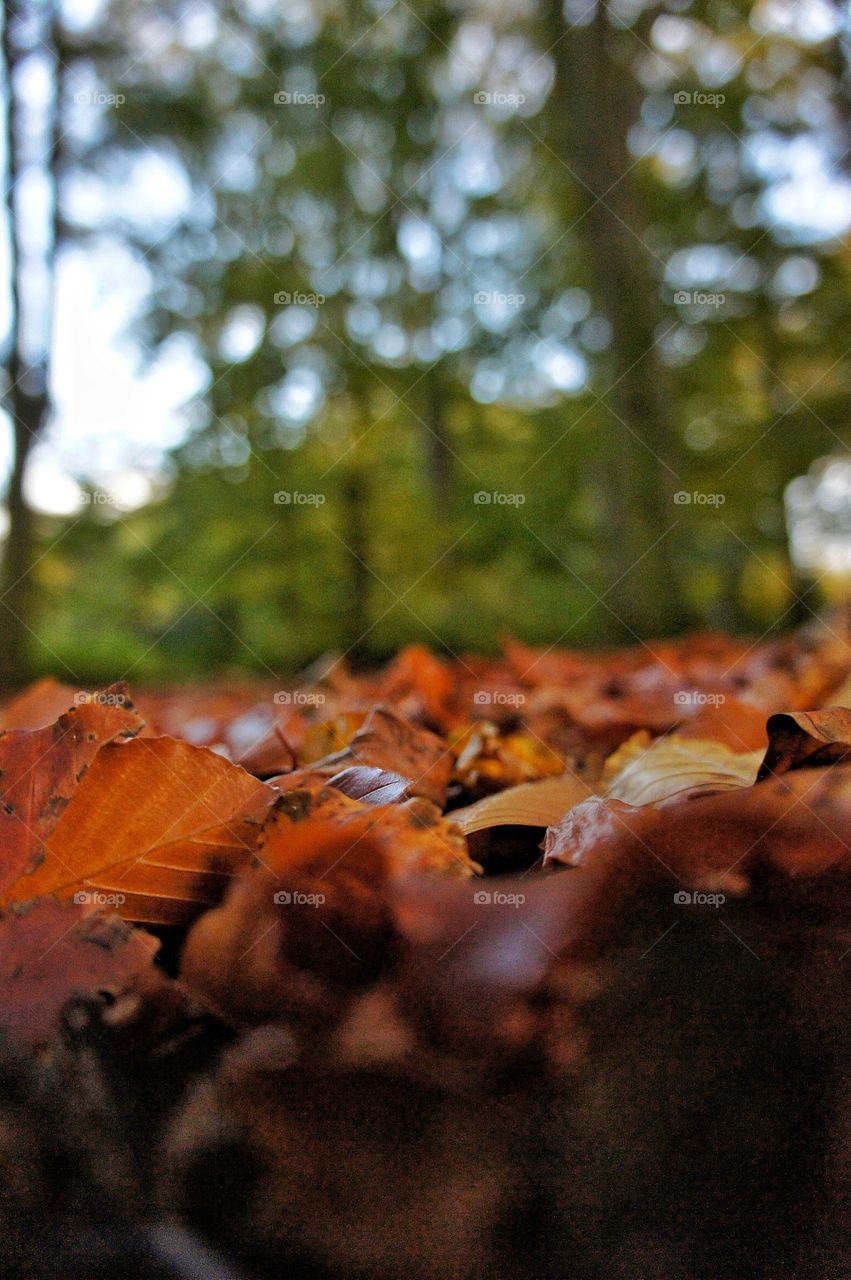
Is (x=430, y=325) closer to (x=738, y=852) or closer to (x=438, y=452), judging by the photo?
(x=438, y=452)

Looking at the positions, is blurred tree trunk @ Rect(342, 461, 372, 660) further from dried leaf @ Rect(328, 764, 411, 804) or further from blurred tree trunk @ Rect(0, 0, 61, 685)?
dried leaf @ Rect(328, 764, 411, 804)

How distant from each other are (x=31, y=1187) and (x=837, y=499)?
3159 millimetres

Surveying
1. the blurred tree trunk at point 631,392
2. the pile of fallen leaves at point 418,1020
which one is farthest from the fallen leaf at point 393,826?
the blurred tree trunk at point 631,392

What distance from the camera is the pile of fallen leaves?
138mm

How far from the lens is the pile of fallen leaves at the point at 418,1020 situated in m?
0.14

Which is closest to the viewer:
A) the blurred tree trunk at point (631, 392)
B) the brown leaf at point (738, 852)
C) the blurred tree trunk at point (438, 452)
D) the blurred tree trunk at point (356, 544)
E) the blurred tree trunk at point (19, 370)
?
the brown leaf at point (738, 852)

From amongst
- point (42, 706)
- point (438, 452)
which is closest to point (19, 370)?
point (42, 706)

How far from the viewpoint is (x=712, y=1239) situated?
0.15 meters

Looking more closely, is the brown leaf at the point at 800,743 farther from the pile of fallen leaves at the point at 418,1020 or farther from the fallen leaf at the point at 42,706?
the fallen leaf at the point at 42,706

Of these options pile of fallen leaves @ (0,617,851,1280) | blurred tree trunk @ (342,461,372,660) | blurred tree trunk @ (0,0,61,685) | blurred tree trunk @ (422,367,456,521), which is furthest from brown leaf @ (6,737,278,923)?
blurred tree trunk @ (422,367,456,521)

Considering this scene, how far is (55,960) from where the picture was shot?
141 mm

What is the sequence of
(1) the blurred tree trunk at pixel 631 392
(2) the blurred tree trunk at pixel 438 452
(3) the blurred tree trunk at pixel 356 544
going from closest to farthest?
(1) the blurred tree trunk at pixel 631 392
(3) the blurred tree trunk at pixel 356 544
(2) the blurred tree trunk at pixel 438 452

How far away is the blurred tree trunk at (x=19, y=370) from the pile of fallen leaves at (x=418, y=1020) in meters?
0.24

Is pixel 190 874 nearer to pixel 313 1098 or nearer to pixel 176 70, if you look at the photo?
pixel 313 1098
